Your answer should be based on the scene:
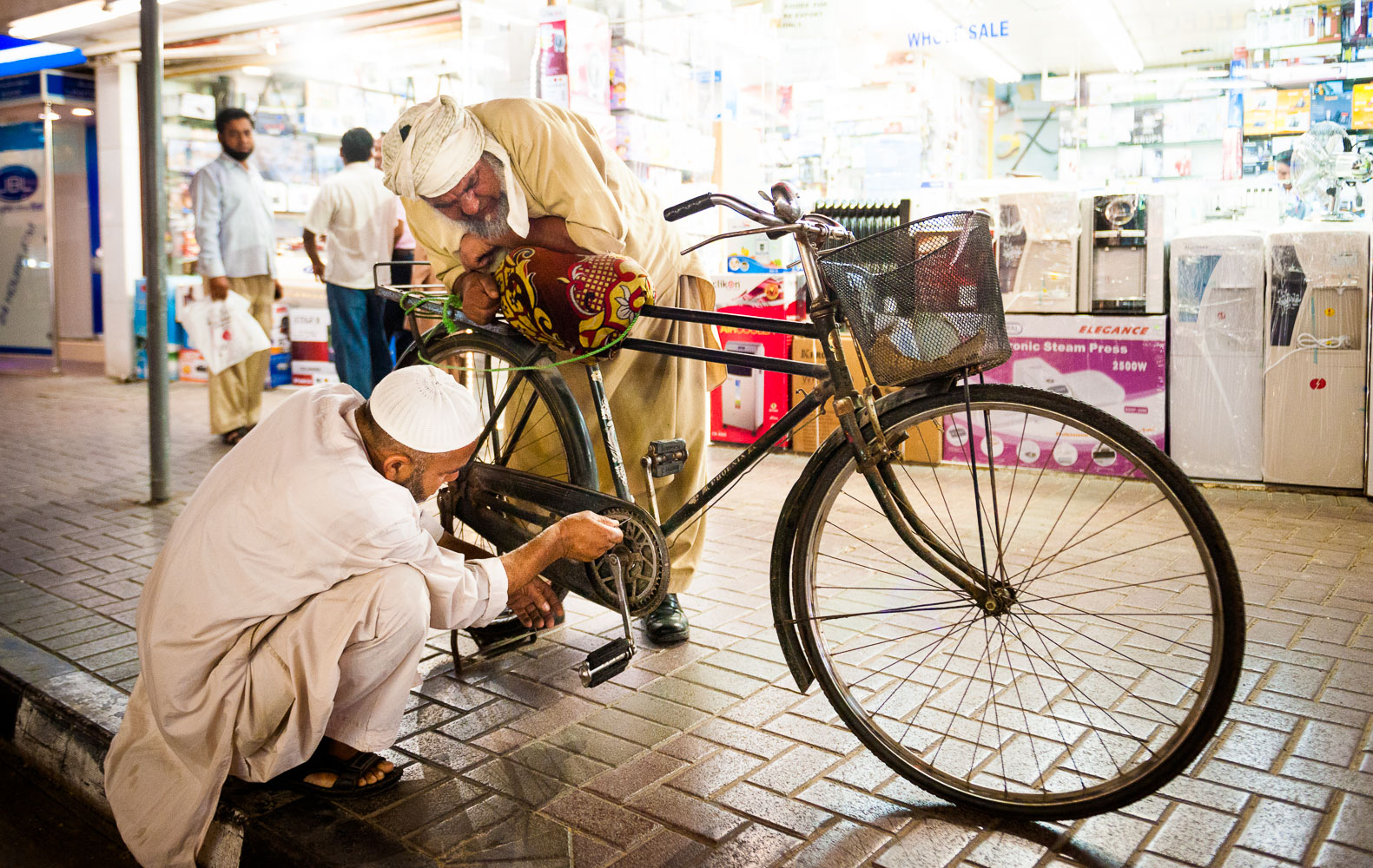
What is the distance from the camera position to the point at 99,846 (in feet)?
8.94

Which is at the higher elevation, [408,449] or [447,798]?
[408,449]

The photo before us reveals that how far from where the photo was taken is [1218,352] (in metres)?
5.87

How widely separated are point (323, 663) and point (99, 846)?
969 mm

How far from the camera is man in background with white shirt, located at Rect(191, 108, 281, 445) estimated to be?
7.41m

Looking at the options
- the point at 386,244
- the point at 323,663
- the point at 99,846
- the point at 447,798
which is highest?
the point at 386,244

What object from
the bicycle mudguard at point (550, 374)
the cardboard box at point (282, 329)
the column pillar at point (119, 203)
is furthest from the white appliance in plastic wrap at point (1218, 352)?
the column pillar at point (119, 203)

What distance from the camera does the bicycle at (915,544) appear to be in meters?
2.28

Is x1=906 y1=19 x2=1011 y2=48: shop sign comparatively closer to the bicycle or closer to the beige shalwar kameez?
the bicycle

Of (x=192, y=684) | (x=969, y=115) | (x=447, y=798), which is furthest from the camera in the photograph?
(x=969, y=115)

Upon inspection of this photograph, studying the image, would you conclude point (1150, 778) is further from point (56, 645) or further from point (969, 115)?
point (969, 115)

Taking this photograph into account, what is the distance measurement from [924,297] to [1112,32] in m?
6.59

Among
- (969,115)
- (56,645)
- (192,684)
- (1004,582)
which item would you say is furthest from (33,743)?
(969,115)

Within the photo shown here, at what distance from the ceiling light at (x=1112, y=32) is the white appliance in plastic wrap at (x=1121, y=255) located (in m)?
2.10

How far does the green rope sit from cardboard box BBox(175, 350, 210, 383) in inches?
349
